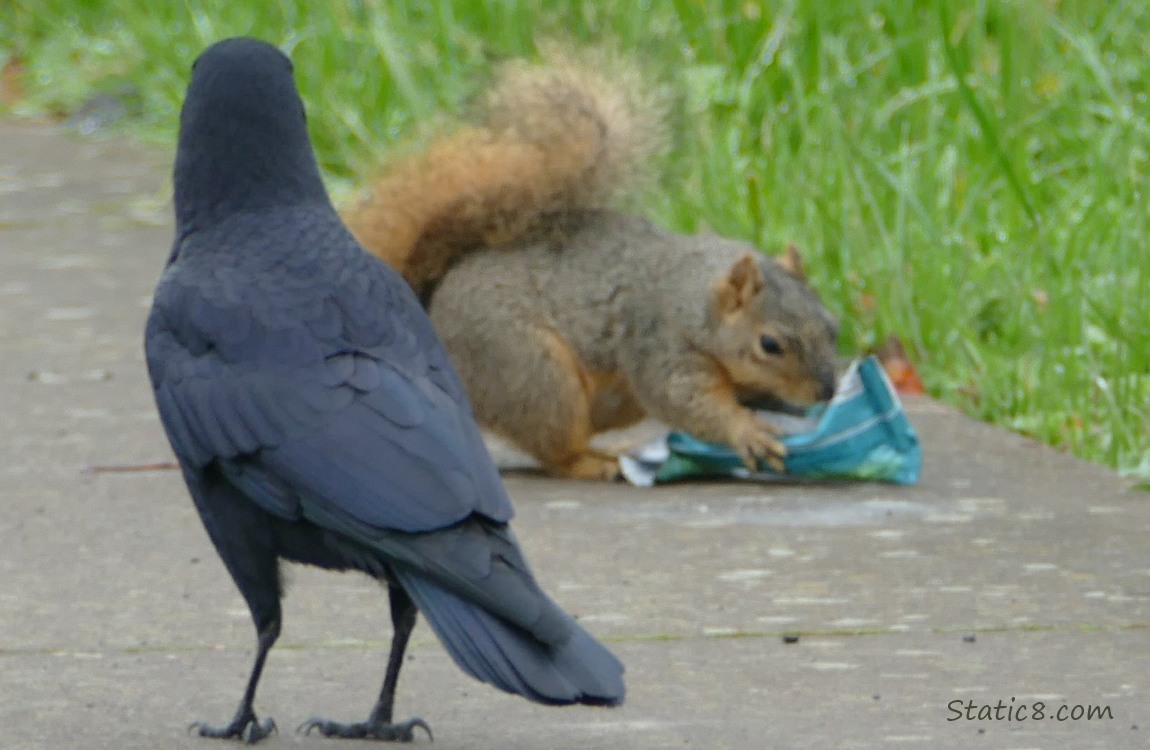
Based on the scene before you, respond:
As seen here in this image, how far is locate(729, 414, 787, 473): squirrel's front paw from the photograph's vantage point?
5613 mm

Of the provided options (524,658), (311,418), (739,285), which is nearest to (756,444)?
(739,285)

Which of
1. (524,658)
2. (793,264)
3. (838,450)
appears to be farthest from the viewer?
(793,264)

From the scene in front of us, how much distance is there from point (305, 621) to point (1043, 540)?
1.69 meters

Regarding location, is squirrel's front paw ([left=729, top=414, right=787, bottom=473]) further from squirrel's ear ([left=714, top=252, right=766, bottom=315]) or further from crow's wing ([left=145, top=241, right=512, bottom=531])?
crow's wing ([left=145, top=241, right=512, bottom=531])

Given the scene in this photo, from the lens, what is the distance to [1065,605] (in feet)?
14.0

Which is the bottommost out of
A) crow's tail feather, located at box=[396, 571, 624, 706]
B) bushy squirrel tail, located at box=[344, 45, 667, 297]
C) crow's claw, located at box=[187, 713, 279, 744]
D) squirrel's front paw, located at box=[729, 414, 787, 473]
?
squirrel's front paw, located at box=[729, 414, 787, 473]

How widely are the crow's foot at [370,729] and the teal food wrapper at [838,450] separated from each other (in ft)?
7.41

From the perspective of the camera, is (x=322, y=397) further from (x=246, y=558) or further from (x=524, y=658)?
(x=524, y=658)

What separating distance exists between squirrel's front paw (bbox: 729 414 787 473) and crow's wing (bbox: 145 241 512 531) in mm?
2047

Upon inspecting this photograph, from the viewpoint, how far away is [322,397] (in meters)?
3.41

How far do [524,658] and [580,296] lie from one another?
9.09ft

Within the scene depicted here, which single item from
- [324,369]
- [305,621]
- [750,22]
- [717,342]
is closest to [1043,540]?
[717,342]

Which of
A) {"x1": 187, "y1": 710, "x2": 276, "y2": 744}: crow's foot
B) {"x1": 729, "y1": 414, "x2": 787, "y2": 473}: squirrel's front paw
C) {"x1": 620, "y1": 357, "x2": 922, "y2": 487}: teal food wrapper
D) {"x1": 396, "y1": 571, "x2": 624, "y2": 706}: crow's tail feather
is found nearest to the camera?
{"x1": 396, "y1": 571, "x2": 624, "y2": 706}: crow's tail feather

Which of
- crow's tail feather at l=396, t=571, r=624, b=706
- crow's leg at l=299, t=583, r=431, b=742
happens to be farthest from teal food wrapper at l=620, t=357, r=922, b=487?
crow's tail feather at l=396, t=571, r=624, b=706
